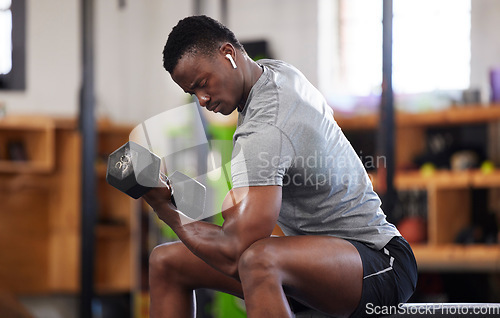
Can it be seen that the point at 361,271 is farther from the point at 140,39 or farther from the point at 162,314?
the point at 140,39

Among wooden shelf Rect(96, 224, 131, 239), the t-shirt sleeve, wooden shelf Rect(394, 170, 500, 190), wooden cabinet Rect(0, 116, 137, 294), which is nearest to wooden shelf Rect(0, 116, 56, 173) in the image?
wooden cabinet Rect(0, 116, 137, 294)

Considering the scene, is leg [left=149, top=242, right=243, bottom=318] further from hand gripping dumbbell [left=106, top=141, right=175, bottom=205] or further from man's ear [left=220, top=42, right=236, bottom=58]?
man's ear [left=220, top=42, right=236, bottom=58]

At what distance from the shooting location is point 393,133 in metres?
2.50

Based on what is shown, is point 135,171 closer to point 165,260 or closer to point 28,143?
point 165,260

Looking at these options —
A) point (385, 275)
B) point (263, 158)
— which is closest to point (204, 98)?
point (263, 158)

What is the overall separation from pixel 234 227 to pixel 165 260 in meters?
0.29

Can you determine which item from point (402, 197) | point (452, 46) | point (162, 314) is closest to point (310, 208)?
point (162, 314)

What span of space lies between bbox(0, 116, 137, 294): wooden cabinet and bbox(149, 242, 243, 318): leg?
265 cm

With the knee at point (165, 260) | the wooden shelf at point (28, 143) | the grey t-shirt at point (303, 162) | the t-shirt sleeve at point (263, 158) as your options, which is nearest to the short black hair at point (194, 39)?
the grey t-shirt at point (303, 162)

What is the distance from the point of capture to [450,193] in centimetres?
329

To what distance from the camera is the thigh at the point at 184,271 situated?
4.42ft

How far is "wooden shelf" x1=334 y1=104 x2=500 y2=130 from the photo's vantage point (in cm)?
319

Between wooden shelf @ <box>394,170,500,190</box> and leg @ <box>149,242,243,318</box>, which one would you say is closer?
leg @ <box>149,242,243,318</box>

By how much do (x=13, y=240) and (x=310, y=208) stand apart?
10.9 feet
